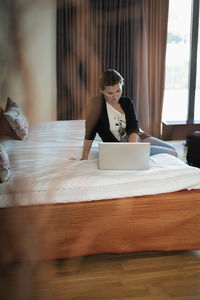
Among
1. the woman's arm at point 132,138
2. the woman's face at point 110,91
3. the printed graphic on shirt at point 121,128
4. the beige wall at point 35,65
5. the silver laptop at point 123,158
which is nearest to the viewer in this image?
the beige wall at point 35,65

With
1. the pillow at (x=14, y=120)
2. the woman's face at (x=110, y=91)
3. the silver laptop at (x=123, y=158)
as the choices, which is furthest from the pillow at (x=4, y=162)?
the silver laptop at (x=123, y=158)

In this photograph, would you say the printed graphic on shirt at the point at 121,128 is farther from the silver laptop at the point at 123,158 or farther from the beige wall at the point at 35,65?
the beige wall at the point at 35,65

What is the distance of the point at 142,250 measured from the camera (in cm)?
117

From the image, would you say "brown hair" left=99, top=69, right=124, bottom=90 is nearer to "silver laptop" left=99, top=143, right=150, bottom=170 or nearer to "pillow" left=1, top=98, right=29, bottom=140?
"pillow" left=1, top=98, right=29, bottom=140

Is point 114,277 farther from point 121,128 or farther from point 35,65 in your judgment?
point 35,65

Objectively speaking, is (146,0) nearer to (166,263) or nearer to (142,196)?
(142,196)

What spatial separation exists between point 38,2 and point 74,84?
0.06 meters

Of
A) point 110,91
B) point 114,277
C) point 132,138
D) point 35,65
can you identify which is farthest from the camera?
point 132,138

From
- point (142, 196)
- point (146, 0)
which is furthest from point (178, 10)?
point (142, 196)

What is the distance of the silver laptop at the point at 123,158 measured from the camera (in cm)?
101

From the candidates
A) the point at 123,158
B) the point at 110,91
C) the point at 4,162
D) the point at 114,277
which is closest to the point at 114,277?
the point at 114,277

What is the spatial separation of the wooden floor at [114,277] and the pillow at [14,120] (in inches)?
3.2

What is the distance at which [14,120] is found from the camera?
213 mm

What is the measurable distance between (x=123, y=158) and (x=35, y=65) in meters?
0.96
